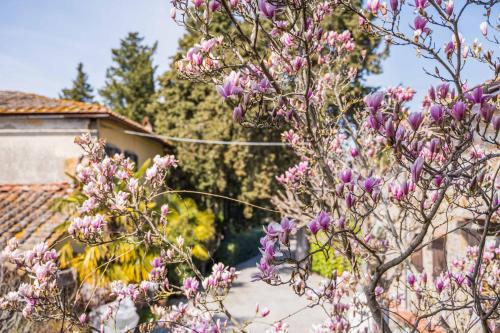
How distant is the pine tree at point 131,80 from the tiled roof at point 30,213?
48.5 feet

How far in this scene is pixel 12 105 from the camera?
11.3 meters

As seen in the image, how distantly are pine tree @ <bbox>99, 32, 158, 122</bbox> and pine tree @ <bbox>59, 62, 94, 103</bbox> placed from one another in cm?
403

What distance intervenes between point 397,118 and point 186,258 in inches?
65.7

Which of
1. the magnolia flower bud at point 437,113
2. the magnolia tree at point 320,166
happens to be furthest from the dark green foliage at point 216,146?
the magnolia flower bud at point 437,113

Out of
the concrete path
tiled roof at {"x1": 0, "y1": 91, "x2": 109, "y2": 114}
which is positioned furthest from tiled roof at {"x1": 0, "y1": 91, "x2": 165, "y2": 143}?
the concrete path

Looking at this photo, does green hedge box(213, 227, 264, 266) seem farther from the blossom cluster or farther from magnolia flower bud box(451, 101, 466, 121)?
magnolia flower bud box(451, 101, 466, 121)

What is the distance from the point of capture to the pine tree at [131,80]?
1025 inches

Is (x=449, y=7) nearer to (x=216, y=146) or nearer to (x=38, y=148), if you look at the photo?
(x=38, y=148)

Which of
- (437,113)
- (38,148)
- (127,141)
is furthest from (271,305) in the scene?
(437,113)

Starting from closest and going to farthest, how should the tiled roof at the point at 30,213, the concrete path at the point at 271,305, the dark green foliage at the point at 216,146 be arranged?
1. the tiled roof at the point at 30,213
2. the concrete path at the point at 271,305
3. the dark green foliage at the point at 216,146

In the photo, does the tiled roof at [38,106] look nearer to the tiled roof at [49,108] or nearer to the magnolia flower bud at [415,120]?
the tiled roof at [49,108]

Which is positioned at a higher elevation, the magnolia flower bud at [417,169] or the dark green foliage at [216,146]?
the dark green foliage at [216,146]

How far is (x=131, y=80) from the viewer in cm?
2877

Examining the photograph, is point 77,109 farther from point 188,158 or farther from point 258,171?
point 258,171
